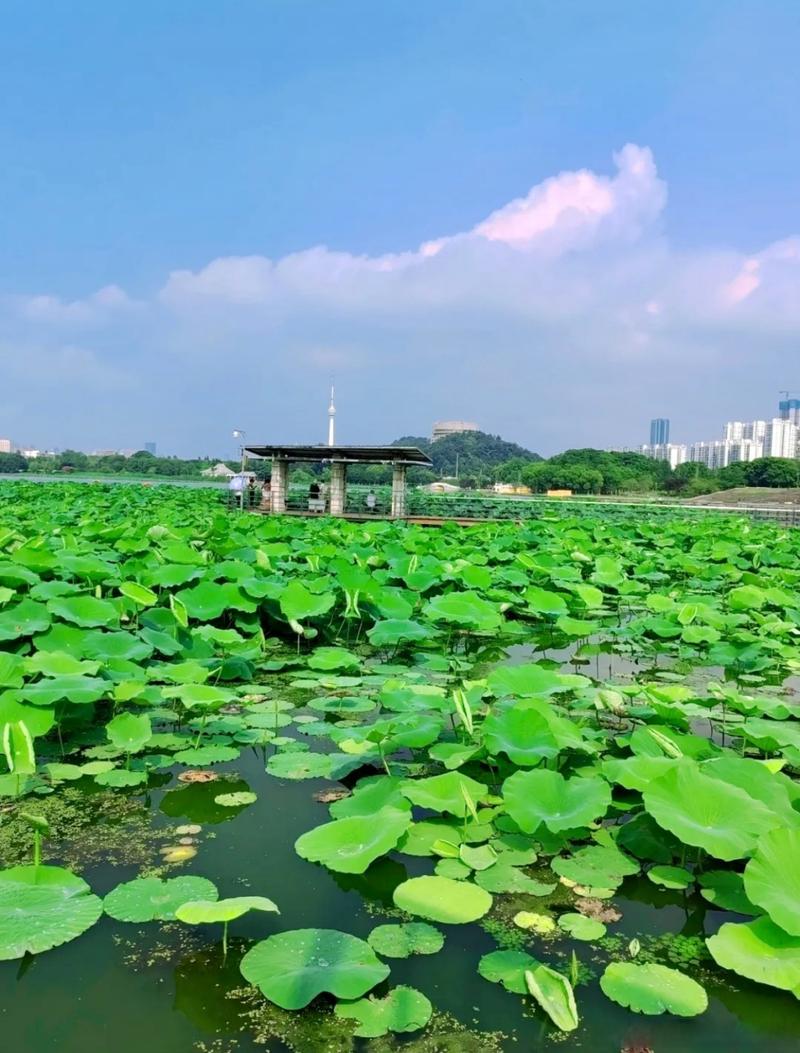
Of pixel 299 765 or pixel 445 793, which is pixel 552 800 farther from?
pixel 299 765

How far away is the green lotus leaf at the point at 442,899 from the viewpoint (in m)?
1.73

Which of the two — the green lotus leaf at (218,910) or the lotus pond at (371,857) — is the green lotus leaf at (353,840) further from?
the green lotus leaf at (218,910)

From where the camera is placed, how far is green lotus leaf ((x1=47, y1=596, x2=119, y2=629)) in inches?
136

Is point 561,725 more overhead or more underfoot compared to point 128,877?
more overhead

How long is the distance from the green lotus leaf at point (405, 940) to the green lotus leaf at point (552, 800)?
1.25 ft

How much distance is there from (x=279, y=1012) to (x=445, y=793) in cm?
82

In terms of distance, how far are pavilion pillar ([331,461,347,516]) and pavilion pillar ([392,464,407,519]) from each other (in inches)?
45.4

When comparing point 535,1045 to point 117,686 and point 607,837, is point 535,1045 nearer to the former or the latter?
point 607,837

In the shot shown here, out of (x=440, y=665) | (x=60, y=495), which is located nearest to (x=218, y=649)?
(x=440, y=665)

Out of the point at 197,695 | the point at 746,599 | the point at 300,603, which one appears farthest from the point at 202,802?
the point at 746,599

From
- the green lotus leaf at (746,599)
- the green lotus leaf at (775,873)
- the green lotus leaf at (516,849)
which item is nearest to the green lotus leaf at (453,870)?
the green lotus leaf at (516,849)

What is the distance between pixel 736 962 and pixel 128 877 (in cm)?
139

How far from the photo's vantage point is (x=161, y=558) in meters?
5.25

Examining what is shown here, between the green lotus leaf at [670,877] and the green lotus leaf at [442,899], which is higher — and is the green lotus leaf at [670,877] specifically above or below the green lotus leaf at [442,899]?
below
